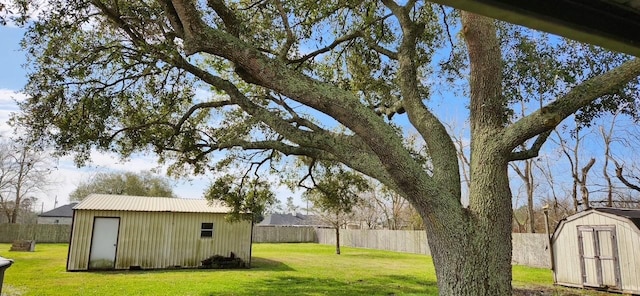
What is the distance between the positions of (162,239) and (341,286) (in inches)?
308

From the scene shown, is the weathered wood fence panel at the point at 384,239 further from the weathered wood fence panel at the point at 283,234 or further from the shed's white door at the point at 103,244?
the shed's white door at the point at 103,244

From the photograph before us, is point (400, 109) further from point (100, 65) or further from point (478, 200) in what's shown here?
point (100, 65)

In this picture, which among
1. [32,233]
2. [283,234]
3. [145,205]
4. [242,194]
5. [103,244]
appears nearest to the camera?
[242,194]

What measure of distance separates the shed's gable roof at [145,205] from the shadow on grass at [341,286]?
430cm

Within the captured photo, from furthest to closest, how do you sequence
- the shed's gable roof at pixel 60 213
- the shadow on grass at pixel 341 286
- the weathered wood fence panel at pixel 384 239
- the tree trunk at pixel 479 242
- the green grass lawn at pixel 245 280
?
the shed's gable roof at pixel 60 213, the weathered wood fence panel at pixel 384 239, the shadow on grass at pixel 341 286, the green grass lawn at pixel 245 280, the tree trunk at pixel 479 242

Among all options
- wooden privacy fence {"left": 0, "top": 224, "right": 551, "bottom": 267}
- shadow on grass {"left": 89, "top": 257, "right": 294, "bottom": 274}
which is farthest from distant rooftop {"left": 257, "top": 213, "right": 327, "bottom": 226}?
shadow on grass {"left": 89, "top": 257, "right": 294, "bottom": 274}

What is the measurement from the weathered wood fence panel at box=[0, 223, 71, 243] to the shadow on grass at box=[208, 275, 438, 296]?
70.0 feet

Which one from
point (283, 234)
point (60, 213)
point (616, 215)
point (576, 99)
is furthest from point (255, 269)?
point (60, 213)

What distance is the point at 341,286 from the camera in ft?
39.6

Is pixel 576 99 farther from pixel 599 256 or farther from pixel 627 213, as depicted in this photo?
pixel 627 213

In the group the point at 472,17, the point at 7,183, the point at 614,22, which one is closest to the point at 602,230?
the point at 472,17

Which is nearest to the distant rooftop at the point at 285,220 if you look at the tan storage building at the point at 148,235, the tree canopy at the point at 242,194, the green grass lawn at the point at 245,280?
the tan storage building at the point at 148,235

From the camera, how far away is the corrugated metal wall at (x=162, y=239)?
1487 centimetres

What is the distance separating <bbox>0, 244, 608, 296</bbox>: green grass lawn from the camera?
10727 millimetres
